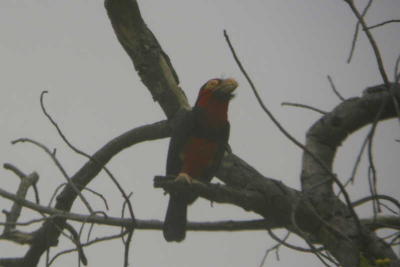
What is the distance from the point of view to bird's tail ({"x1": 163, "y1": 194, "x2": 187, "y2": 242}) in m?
4.39

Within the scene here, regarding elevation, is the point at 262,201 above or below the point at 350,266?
above

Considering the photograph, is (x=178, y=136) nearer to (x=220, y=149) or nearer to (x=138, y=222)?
(x=220, y=149)

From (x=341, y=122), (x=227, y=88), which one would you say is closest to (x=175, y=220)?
(x=227, y=88)

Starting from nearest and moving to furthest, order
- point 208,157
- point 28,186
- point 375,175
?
point 375,175 < point 28,186 < point 208,157

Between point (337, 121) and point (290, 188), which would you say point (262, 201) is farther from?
point (337, 121)

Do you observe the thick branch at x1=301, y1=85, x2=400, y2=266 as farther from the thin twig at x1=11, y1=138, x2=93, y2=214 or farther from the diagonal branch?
the thin twig at x1=11, y1=138, x2=93, y2=214

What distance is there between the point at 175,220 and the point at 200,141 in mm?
767

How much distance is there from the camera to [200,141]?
4949mm

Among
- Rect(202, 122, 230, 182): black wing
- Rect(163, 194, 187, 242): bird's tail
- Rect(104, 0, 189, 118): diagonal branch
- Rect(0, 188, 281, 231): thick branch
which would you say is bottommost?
Rect(0, 188, 281, 231): thick branch

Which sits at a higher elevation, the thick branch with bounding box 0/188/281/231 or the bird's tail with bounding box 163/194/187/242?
the bird's tail with bounding box 163/194/187/242

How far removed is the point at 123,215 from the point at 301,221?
1.06m

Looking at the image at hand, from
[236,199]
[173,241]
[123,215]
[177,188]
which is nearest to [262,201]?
[236,199]

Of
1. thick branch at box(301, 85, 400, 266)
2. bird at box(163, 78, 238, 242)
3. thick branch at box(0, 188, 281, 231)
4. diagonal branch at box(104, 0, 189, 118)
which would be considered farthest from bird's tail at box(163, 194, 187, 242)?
thick branch at box(301, 85, 400, 266)

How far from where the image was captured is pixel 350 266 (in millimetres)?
3182
